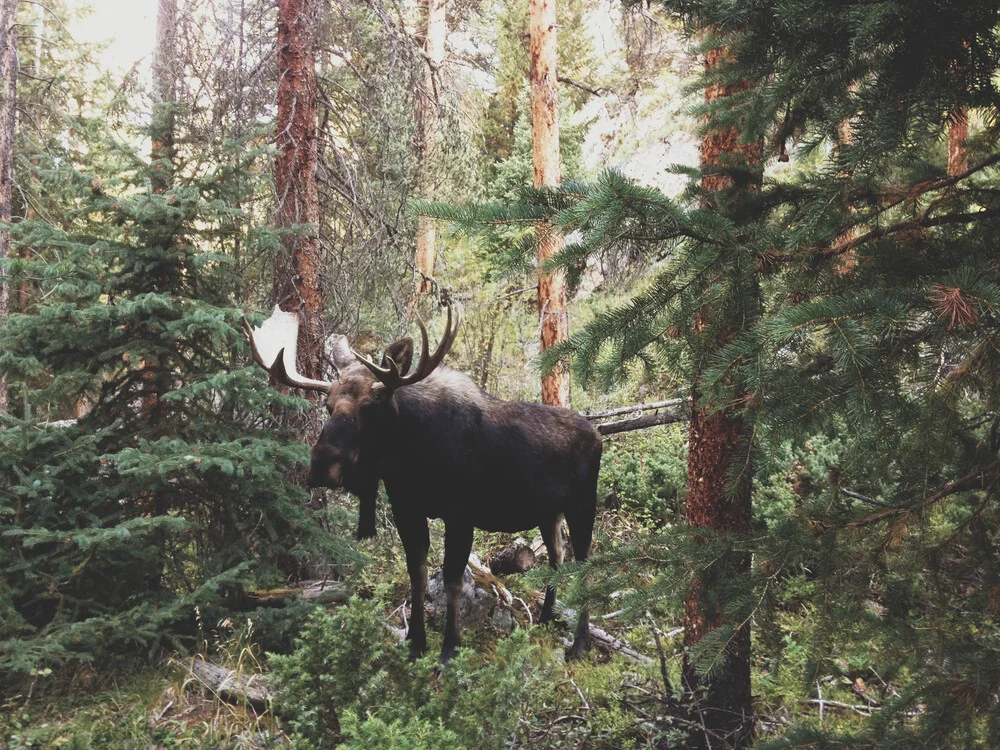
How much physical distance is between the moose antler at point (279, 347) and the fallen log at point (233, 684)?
2144 millimetres

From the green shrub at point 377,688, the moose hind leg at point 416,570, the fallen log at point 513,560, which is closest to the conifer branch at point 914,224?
the green shrub at point 377,688

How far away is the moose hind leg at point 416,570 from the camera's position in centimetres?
609

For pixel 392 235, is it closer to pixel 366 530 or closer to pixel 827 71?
pixel 366 530

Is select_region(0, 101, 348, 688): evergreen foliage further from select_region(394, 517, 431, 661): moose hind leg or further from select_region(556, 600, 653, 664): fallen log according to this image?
select_region(556, 600, 653, 664): fallen log

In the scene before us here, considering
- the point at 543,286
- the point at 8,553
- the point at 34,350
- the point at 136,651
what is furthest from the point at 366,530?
the point at 543,286

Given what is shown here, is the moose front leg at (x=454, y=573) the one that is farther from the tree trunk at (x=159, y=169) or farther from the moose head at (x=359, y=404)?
the tree trunk at (x=159, y=169)

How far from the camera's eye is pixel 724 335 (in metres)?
3.83

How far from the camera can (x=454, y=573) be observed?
20.2 ft

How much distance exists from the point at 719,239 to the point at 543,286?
26.2 ft

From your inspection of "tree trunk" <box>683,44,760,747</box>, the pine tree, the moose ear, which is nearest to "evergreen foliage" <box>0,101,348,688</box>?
the pine tree

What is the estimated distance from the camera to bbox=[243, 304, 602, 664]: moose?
547cm

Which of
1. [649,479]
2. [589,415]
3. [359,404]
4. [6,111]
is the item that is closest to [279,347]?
[359,404]

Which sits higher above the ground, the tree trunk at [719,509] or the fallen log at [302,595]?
the tree trunk at [719,509]

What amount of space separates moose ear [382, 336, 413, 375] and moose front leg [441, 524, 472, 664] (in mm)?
1386
